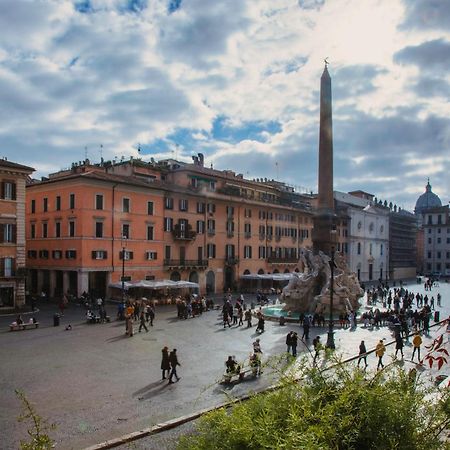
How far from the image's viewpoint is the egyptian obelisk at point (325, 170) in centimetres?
3316

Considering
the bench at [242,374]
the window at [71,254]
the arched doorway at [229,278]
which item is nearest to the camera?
the bench at [242,374]

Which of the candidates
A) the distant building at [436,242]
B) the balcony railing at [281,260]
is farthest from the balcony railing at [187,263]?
the distant building at [436,242]

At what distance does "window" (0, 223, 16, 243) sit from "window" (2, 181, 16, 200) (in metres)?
1.77

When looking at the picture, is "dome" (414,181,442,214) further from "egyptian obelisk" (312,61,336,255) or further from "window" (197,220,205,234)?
"egyptian obelisk" (312,61,336,255)

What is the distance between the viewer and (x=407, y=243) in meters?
95.2

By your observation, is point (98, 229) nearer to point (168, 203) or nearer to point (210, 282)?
point (168, 203)

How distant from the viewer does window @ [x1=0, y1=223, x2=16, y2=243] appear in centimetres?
3110

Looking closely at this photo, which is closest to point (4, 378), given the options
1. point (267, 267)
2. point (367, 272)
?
point (267, 267)

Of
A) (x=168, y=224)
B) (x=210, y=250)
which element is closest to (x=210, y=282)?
(x=210, y=250)

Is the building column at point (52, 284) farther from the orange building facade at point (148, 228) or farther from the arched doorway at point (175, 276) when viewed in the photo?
the arched doorway at point (175, 276)

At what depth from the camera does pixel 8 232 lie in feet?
103

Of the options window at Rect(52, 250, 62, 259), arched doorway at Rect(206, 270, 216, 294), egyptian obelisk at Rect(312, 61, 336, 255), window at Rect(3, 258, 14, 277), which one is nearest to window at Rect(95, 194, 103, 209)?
window at Rect(52, 250, 62, 259)

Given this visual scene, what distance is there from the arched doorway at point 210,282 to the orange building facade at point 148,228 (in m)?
0.08

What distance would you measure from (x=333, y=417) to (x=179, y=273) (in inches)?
1551
